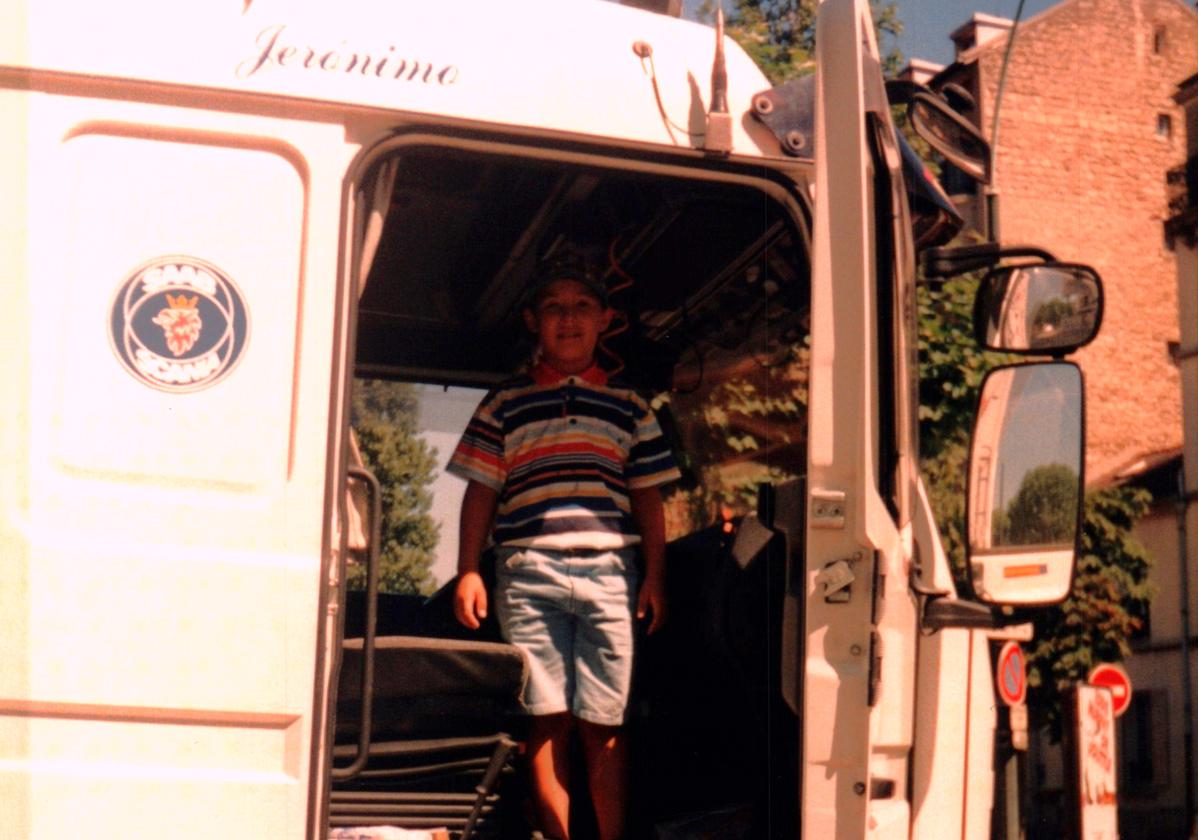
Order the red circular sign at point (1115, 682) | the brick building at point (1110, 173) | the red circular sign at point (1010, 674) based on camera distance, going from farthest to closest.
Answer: the brick building at point (1110, 173) < the red circular sign at point (1115, 682) < the red circular sign at point (1010, 674)

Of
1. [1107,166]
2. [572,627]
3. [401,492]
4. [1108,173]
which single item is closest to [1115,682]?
[572,627]

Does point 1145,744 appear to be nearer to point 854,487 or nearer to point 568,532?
point 568,532

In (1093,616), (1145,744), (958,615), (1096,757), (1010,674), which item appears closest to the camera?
(958,615)

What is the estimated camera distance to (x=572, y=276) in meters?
4.21

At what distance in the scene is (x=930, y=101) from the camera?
11.8 ft

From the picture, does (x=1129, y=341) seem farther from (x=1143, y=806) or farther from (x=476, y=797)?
(x=476, y=797)

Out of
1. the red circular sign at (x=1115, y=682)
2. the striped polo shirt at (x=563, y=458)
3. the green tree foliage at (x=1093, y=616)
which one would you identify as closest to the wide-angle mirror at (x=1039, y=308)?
the striped polo shirt at (x=563, y=458)

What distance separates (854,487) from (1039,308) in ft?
1.91

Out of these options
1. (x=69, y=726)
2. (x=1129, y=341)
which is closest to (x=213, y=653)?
(x=69, y=726)

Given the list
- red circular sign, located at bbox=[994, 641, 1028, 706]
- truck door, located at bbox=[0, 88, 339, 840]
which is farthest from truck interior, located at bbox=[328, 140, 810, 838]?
red circular sign, located at bbox=[994, 641, 1028, 706]

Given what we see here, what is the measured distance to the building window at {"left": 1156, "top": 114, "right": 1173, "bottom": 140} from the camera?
41.2m

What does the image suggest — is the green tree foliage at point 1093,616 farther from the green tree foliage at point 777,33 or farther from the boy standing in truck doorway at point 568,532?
the boy standing in truck doorway at point 568,532

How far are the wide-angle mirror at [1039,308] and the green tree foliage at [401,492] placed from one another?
1.39 meters

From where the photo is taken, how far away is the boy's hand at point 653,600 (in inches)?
156
